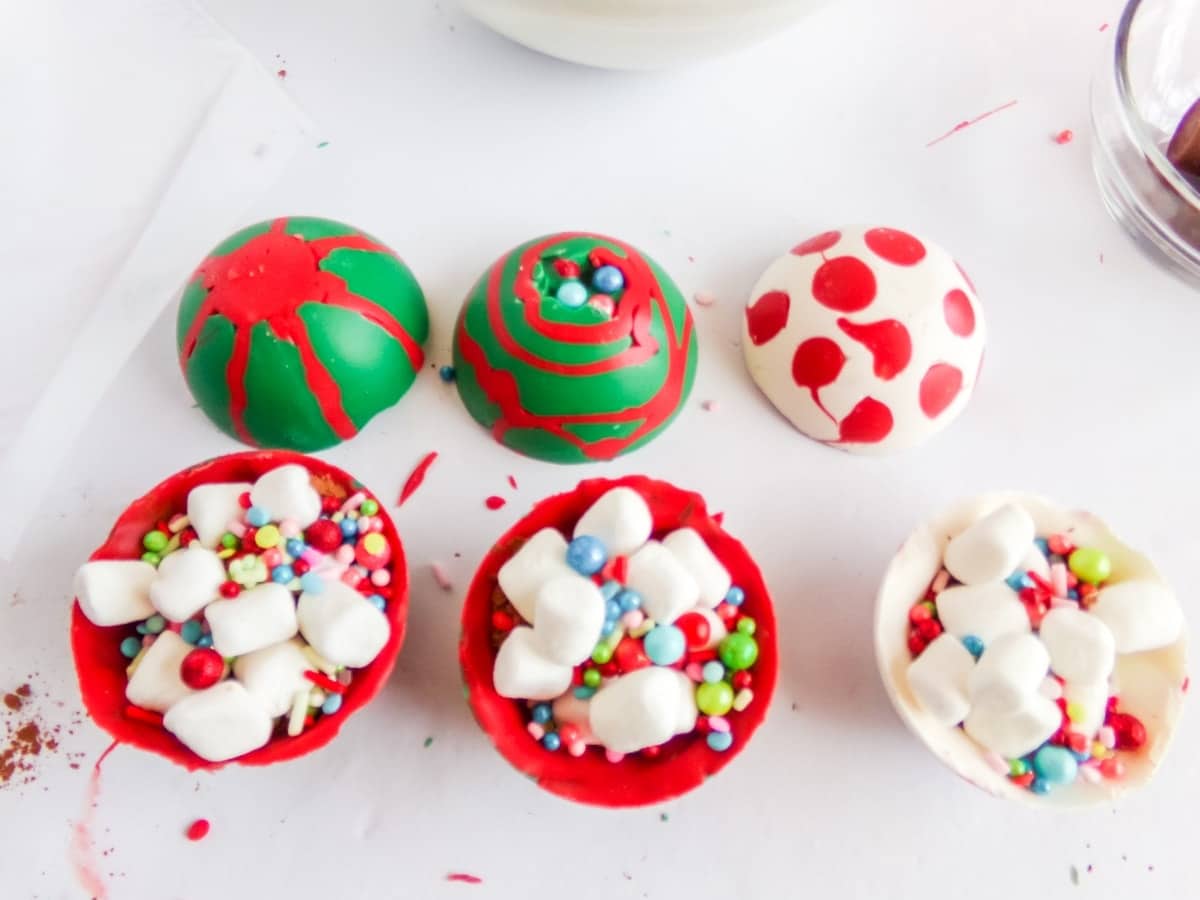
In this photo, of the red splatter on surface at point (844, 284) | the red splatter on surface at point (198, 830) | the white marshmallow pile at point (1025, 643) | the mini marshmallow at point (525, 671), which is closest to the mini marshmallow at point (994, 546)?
the white marshmallow pile at point (1025, 643)

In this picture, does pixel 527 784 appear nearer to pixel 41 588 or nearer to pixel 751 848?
pixel 751 848

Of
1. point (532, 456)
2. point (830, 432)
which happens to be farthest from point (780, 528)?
point (532, 456)

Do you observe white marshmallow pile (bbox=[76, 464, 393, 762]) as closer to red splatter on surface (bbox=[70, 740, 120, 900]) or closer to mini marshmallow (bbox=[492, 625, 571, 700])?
mini marshmallow (bbox=[492, 625, 571, 700])

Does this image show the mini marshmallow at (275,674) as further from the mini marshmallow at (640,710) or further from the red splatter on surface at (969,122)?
the red splatter on surface at (969,122)

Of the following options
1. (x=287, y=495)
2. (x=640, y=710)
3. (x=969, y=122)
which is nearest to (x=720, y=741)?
(x=640, y=710)

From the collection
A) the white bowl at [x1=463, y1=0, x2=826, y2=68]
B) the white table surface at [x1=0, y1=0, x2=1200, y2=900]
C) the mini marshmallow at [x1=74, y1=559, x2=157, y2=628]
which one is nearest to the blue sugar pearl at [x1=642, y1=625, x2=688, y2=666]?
the white table surface at [x1=0, y1=0, x2=1200, y2=900]

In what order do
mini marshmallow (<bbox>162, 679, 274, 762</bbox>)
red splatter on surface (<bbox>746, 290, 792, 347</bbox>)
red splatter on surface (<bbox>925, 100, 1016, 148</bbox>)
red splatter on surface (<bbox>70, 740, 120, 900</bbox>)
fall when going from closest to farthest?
mini marshmallow (<bbox>162, 679, 274, 762</bbox>), red splatter on surface (<bbox>70, 740, 120, 900</bbox>), red splatter on surface (<bbox>746, 290, 792, 347</bbox>), red splatter on surface (<bbox>925, 100, 1016, 148</bbox>)
